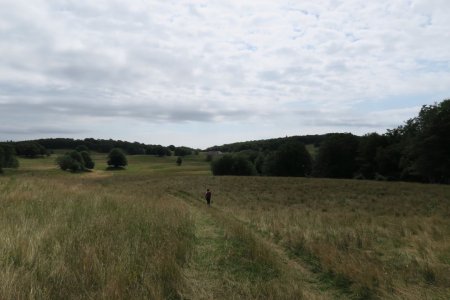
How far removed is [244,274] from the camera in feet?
23.3

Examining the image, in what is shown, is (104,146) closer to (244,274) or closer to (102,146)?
(102,146)

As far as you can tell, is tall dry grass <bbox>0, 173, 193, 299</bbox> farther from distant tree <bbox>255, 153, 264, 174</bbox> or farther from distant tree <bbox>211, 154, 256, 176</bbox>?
distant tree <bbox>255, 153, 264, 174</bbox>

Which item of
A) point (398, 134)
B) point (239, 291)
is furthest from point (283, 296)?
point (398, 134)

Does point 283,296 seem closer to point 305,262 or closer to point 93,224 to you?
point 305,262

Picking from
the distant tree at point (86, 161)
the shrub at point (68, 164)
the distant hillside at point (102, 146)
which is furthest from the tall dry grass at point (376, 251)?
the distant hillside at point (102, 146)

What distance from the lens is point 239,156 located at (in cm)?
10056

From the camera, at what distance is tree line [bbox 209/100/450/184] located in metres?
51.2

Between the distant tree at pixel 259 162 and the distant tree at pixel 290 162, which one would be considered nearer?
the distant tree at pixel 290 162

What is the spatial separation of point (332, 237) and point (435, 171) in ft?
155

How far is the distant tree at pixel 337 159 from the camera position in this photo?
78562 mm

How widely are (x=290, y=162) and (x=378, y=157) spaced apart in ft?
78.2

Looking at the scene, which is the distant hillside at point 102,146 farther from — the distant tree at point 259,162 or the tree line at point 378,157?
the distant tree at point 259,162

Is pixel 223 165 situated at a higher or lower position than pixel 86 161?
higher

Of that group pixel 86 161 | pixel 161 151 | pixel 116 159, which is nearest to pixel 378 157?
pixel 116 159
